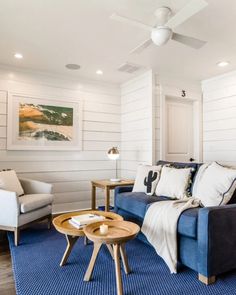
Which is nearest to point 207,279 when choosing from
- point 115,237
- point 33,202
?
point 115,237

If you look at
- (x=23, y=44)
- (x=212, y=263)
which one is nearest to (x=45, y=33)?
(x=23, y=44)

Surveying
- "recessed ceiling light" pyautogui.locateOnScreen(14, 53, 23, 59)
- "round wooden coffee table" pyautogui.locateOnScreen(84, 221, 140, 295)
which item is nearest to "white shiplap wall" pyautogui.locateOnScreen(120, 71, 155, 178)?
"recessed ceiling light" pyautogui.locateOnScreen(14, 53, 23, 59)

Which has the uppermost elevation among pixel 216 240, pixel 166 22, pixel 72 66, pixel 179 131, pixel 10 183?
pixel 72 66

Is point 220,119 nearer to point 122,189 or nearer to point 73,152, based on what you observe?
point 122,189

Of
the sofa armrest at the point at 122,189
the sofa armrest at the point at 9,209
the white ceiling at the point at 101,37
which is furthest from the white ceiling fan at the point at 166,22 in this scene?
the sofa armrest at the point at 9,209

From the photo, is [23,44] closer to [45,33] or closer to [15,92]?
[45,33]

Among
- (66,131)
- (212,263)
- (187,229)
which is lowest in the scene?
(212,263)

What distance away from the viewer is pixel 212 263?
6.85 ft

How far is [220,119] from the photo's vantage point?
4473 millimetres

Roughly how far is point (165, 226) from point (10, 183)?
2.19 m

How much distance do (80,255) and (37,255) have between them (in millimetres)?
453

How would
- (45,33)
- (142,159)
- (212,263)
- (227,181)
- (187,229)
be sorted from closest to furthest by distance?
(212,263), (187,229), (227,181), (45,33), (142,159)

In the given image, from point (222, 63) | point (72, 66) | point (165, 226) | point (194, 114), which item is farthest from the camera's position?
point (194, 114)

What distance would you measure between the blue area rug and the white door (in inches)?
87.9
